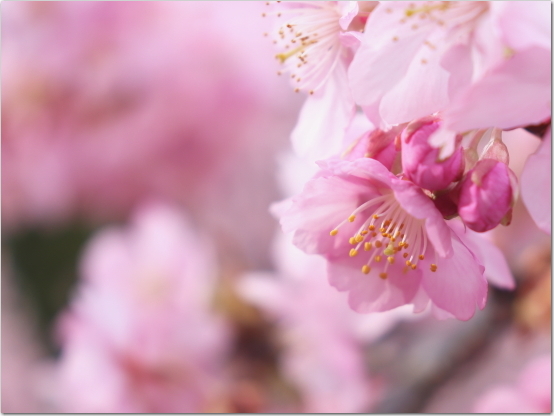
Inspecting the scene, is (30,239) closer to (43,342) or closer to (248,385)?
(43,342)

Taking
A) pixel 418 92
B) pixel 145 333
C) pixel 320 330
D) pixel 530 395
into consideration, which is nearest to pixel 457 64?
pixel 418 92

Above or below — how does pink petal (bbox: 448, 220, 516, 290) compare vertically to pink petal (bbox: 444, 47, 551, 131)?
below

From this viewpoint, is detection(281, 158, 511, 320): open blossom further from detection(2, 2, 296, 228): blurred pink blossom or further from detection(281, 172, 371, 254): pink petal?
detection(2, 2, 296, 228): blurred pink blossom

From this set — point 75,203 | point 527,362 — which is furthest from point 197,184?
point 527,362

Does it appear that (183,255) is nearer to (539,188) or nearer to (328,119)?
(328,119)

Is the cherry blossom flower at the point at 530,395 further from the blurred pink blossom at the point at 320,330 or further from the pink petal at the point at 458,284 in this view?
the pink petal at the point at 458,284

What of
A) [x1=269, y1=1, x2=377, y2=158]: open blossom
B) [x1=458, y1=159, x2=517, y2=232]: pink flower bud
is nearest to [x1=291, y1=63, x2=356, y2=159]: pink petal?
[x1=269, y1=1, x2=377, y2=158]: open blossom
